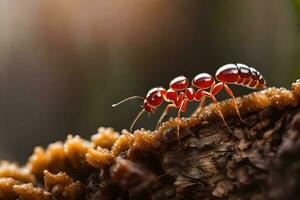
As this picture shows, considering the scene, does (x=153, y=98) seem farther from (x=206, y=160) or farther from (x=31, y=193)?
(x=31, y=193)

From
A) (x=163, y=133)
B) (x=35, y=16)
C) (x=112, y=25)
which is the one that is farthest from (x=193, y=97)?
(x=35, y=16)

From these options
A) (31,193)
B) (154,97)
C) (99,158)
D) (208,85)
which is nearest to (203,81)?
(208,85)

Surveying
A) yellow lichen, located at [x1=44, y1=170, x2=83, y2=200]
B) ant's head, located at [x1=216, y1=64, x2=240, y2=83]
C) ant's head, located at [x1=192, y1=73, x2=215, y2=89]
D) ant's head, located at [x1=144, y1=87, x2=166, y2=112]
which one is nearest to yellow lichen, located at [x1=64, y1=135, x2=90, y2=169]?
yellow lichen, located at [x1=44, y1=170, x2=83, y2=200]

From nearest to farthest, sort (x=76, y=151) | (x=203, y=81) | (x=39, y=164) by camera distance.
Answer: (x=203, y=81)
(x=76, y=151)
(x=39, y=164)

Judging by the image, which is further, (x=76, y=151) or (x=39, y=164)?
(x=39, y=164)

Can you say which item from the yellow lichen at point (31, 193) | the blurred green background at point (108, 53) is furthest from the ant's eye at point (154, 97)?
the blurred green background at point (108, 53)
